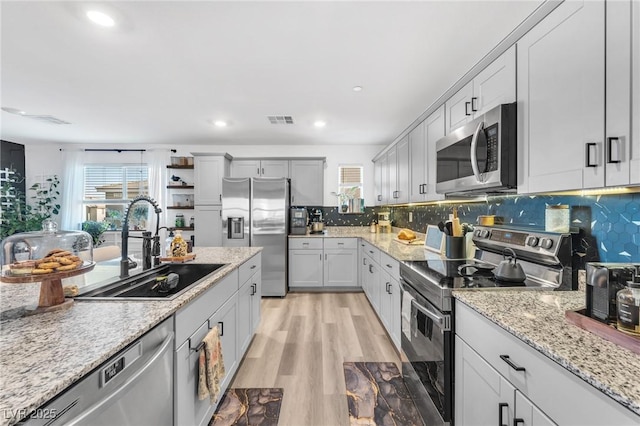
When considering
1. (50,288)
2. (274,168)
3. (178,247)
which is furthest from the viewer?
(274,168)

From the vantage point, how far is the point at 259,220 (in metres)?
4.14

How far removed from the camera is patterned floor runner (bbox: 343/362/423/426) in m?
1.70

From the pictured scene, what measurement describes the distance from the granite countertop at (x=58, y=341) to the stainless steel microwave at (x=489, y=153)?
5.51 feet

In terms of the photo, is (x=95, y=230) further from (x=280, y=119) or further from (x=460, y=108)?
(x=460, y=108)

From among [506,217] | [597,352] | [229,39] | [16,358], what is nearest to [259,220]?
[229,39]

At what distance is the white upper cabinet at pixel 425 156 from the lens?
2406mm

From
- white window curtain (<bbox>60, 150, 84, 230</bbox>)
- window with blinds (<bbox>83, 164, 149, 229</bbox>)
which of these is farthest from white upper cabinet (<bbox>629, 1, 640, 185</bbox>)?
white window curtain (<bbox>60, 150, 84, 230</bbox>)

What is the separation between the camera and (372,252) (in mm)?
3424

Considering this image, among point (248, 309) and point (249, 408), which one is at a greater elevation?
point (248, 309)

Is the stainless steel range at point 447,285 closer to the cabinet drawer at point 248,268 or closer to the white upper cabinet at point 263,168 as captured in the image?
the cabinet drawer at point 248,268

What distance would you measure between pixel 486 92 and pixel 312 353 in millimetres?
2431

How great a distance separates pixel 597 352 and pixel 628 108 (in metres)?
0.80

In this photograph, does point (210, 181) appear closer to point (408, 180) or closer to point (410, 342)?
point (408, 180)

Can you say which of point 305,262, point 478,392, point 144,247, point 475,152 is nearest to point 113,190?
point 305,262
